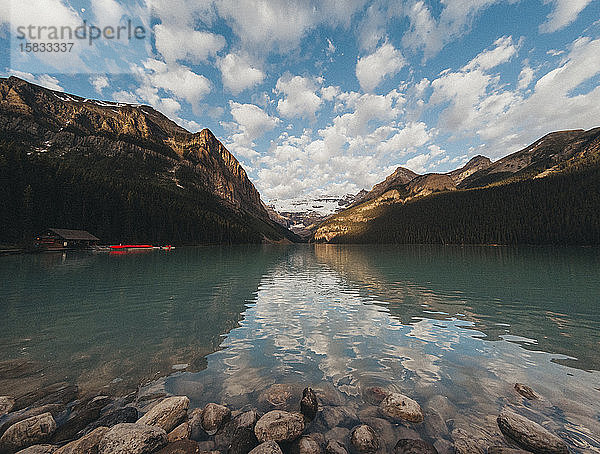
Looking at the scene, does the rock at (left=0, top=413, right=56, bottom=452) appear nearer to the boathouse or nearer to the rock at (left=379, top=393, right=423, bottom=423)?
the rock at (left=379, top=393, right=423, bottom=423)

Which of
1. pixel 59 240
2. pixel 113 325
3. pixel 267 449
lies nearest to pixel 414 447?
pixel 267 449

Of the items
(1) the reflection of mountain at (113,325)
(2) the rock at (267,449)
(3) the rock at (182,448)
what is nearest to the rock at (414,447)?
(2) the rock at (267,449)

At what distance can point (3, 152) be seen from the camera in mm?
86125

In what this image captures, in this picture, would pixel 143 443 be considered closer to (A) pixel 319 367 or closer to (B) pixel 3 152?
(A) pixel 319 367

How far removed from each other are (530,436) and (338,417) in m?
5.16

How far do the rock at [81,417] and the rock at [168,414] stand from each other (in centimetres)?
162

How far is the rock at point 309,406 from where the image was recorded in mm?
8242

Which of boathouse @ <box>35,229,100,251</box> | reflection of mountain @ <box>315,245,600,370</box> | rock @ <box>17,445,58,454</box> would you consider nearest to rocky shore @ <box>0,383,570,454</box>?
rock @ <box>17,445,58,454</box>

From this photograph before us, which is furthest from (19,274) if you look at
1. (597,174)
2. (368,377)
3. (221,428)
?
(597,174)

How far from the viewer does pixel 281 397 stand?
9.30m

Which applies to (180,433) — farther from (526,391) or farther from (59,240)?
(59,240)

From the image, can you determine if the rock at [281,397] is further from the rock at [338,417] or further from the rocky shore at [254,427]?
the rock at [338,417]

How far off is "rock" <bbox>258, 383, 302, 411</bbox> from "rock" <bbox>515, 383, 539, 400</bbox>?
8.39 meters

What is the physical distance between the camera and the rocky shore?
646 cm
